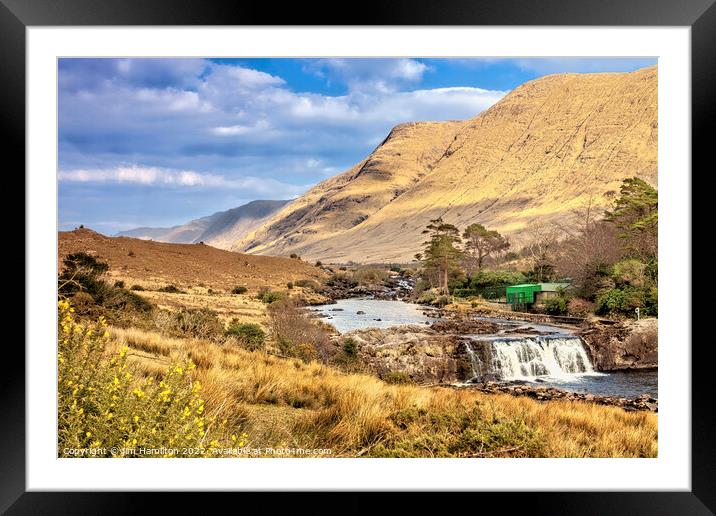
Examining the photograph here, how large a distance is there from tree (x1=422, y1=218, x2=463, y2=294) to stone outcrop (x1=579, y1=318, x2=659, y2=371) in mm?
1919

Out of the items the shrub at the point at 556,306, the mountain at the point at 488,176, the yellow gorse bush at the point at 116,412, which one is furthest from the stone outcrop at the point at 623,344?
the yellow gorse bush at the point at 116,412

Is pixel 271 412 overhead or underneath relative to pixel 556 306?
underneath

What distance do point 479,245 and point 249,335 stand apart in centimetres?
349

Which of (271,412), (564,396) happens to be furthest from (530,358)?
(271,412)

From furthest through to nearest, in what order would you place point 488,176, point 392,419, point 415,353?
1. point 488,176
2. point 415,353
3. point 392,419

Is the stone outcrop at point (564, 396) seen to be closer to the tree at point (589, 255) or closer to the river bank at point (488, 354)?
the river bank at point (488, 354)

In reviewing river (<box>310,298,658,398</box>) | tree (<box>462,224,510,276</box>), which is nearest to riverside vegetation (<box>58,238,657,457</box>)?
river (<box>310,298,658,398</box>)

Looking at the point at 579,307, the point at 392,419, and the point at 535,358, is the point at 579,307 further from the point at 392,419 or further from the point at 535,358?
the point at 392,419

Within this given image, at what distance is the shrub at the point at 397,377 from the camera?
6464 millimetres

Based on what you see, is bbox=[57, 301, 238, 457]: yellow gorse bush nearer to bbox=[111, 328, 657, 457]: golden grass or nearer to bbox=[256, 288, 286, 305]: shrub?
bbox=[111, 328, 657, 457]: golden grass

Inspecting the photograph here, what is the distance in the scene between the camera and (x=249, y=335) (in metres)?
6.63

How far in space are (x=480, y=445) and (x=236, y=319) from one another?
4089mm

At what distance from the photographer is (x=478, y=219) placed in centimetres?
801
